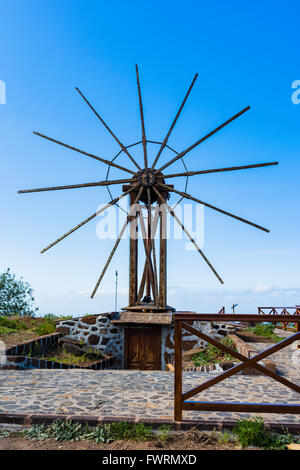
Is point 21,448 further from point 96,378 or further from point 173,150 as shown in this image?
point 173,150

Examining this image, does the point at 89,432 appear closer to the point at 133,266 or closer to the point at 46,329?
the point at 46,329

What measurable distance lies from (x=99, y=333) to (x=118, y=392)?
5754 millimetres

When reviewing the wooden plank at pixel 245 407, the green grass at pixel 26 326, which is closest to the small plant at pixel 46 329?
the green grass at pixel 26 326

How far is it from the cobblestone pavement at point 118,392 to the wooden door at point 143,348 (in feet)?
12.8

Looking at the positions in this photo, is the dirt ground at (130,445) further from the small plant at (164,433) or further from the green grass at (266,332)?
the green grass at (266,332)

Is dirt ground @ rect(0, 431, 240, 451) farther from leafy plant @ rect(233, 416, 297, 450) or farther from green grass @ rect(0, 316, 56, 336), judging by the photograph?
green grass @ rect(0, 316, 56, 336)

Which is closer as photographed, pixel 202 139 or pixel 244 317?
pixel 244 317

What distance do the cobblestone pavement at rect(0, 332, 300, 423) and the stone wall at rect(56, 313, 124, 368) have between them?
3.71 metres

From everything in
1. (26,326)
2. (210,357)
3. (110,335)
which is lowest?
(210,357)

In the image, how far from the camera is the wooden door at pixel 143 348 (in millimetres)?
10883

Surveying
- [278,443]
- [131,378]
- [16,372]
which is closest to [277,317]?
[278,443]

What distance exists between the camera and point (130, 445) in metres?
3.54

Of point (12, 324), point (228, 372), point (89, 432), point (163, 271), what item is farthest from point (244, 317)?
point (12, 324)
